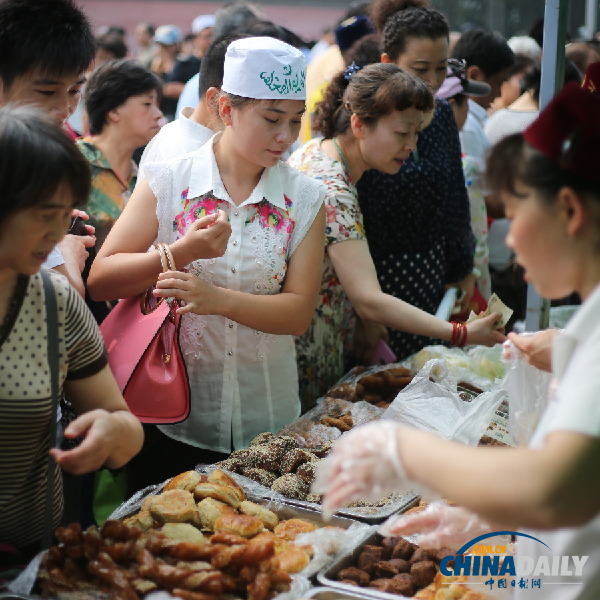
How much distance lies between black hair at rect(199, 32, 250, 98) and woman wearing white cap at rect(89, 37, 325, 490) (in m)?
0.57

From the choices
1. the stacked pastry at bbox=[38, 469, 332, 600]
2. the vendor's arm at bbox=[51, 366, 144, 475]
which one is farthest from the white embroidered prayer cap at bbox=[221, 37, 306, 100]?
the stacked pastry at bbox=[38, 469, 332, 600]

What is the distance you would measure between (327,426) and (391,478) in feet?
4.74

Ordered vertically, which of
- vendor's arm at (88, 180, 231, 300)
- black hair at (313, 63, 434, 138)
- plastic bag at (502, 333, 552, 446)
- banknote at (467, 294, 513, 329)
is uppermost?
black hair at (313, 63, 434, 138)

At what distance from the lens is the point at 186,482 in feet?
7.16

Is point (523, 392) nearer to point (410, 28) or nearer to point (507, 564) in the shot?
point (507, 564)

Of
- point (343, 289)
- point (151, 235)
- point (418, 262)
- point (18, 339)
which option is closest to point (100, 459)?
point (18, 339)

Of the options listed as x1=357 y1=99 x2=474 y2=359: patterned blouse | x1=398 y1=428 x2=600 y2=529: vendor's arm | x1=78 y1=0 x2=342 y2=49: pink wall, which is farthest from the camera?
x1=78 y1=0 x2=342 y2=49: pink wall

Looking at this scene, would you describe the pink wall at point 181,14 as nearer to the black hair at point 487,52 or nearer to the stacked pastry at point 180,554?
the black hair at point 487,52

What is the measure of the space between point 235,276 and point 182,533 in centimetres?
80

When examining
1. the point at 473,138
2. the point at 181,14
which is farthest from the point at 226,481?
the point at 181,14

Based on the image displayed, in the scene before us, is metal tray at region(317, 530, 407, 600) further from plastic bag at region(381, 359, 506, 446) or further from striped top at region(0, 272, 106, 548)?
striped top at region(0, 272, 106, 548)

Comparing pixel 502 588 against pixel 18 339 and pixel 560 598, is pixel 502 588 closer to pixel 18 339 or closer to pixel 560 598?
pixel 560 598

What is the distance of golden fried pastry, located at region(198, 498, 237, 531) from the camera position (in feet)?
6.66

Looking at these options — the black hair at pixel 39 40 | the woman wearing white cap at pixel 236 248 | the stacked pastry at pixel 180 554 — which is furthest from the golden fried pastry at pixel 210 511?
the black hair at pixel 39 40
